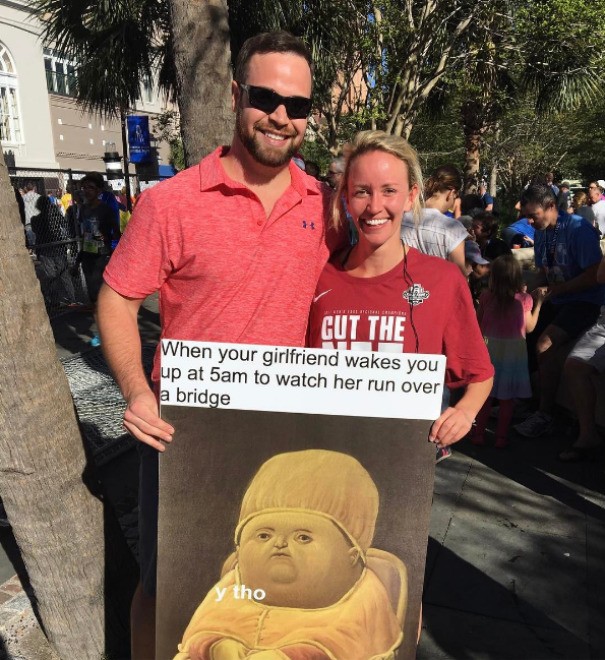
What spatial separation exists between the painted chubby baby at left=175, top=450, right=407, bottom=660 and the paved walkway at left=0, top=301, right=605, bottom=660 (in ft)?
3.96

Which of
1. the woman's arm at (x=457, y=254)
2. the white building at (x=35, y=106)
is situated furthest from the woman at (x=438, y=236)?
the white building at (x=35, y=106)

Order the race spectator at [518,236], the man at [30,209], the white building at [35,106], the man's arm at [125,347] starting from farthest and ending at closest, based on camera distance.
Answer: the white building at [35,106] < the man at [30,209] < the race spectator at [518,236] < the man's arm at [125,347]

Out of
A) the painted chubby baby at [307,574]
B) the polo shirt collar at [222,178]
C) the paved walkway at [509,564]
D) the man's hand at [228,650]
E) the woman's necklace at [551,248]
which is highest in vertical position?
the polo shirt collar at [222,178]

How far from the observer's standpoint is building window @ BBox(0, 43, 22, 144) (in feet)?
95.3

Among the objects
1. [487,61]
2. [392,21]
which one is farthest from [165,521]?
[487,61]

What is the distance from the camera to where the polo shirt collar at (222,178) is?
1.94 m

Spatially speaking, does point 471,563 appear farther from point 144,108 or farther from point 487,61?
point 144,108

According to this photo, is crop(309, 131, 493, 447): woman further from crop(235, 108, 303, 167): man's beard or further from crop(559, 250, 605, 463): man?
crop(559, 250, 605, 463): man

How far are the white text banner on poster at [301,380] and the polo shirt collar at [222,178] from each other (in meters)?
0.52

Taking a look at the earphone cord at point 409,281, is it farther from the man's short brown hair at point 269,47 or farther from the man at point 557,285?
the man at point 557,285

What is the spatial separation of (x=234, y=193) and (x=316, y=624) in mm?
1214

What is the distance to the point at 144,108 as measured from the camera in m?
40.8

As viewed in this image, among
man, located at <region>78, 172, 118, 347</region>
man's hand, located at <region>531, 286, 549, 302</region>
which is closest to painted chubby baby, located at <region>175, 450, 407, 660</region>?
man's hand, located at <region>531, 286, 549, 302</region>

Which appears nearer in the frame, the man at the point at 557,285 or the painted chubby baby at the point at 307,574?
the painted chubby baby at the point at 307,574
